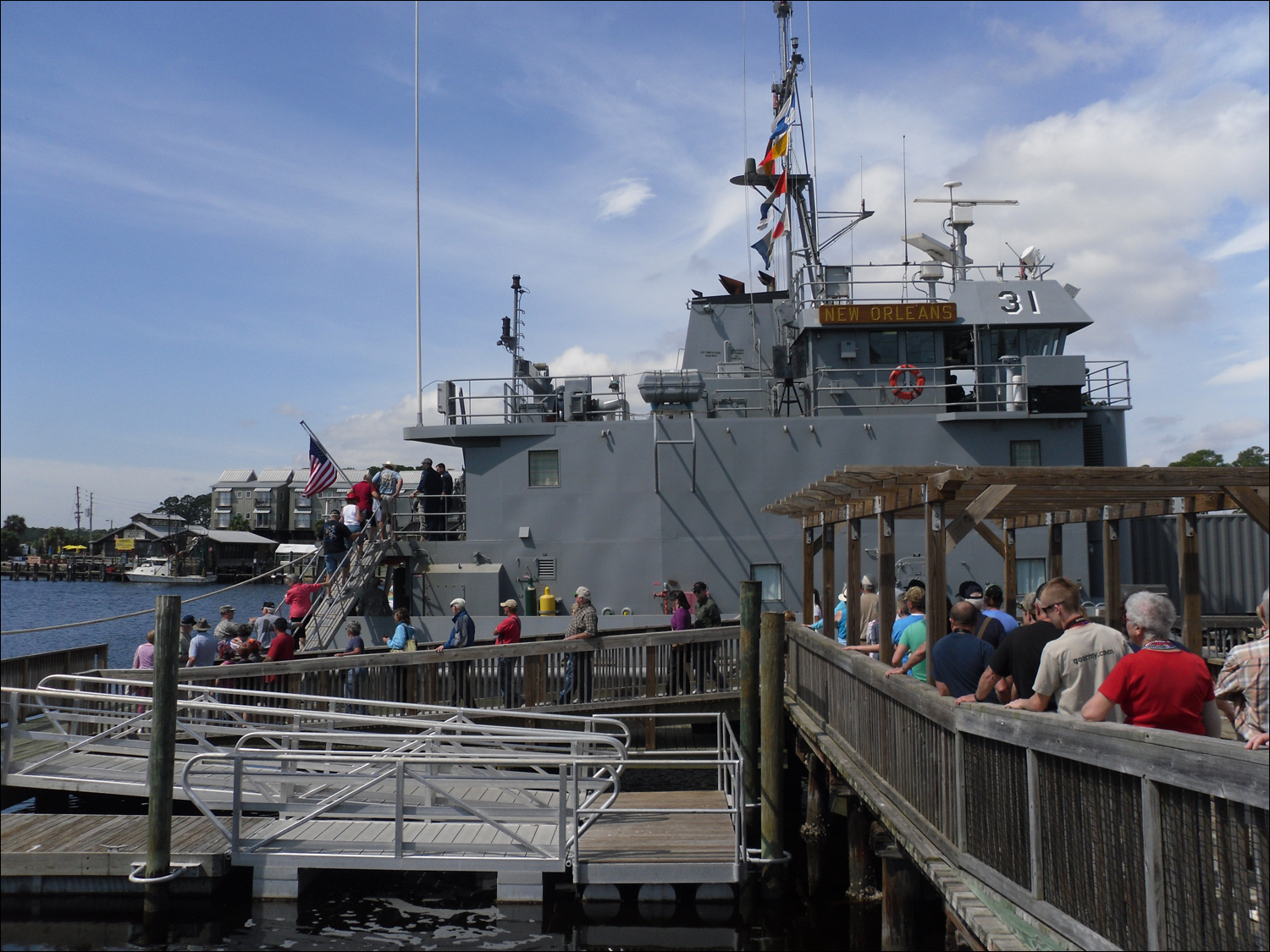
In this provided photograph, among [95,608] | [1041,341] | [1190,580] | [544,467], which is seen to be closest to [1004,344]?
[1041,341]

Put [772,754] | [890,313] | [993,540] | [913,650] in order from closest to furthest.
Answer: [913,650], [772,754], [993,540], [890,313]

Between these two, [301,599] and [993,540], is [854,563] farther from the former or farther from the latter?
[301,599]

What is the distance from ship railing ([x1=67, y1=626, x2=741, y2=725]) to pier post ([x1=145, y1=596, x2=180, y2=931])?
12.7 feet

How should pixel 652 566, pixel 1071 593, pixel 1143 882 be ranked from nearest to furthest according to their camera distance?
pixel 1143 882 < pixel 1071 593 < pixel 652 566

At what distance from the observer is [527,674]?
1265 centimetres

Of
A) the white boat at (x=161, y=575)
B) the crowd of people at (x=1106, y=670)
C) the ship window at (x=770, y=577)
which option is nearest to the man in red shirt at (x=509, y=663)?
the ship window at (x=770, y=577)

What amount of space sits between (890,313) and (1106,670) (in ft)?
46.7

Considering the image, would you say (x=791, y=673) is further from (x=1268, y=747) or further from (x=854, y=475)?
(x=1268, y=747)

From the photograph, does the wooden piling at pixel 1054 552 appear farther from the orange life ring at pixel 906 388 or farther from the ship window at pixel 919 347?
the ship window at pixel 919 347

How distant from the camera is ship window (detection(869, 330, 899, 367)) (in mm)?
18781

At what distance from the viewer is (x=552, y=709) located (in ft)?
41.6

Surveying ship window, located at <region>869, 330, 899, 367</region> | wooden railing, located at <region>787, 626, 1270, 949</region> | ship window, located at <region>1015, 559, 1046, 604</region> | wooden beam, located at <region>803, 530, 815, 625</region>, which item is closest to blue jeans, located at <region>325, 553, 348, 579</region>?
wooden beam, located at <region>803, 530, 815, 625</region>

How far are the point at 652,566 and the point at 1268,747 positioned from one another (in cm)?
1419

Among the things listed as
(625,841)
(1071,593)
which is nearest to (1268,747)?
(1071,593)
